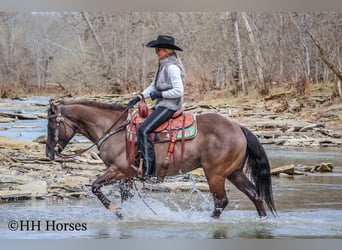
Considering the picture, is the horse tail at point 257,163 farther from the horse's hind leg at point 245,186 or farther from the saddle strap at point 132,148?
the saddle strap at point 132,148

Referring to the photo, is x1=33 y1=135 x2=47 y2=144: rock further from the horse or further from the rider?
the rider

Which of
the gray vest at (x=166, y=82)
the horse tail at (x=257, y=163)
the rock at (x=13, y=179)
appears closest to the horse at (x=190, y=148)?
the horse tail at (x=257, y=163)

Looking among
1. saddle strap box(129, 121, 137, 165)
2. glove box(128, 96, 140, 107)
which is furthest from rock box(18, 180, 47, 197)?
glove box(128, 96, 140, 107)

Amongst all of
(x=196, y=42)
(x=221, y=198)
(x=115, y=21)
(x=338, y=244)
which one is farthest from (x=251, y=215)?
(x=115, y=21)

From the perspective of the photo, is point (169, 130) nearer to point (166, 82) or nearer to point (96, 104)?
point (166, 82)

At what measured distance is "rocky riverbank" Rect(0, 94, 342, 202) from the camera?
606 centimetres

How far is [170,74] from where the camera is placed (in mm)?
5840

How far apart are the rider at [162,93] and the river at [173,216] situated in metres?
0.45

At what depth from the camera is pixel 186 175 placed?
599cm

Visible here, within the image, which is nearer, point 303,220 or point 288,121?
point 303,220

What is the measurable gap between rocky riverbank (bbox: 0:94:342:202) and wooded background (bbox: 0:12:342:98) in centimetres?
19

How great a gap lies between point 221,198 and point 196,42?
1387 mm

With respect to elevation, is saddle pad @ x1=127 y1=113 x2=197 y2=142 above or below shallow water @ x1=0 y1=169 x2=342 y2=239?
above

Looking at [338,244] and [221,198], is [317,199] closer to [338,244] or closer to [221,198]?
[338,244]
